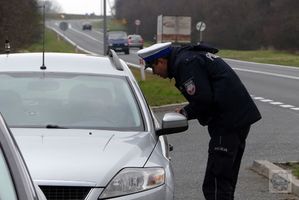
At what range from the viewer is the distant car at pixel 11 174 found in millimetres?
2812

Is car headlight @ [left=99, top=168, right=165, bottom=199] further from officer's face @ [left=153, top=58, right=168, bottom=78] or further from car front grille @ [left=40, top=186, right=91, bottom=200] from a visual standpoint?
officer's face @ [left=153, top=58, right=168, bottom=78]

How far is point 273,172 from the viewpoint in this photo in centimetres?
873

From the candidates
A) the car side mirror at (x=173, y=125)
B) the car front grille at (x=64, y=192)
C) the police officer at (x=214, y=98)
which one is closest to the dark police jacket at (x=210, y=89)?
the police officer at (x=214, y=98)

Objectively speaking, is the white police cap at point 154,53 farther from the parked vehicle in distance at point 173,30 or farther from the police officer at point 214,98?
the parked vehicle in distance at point 173,30

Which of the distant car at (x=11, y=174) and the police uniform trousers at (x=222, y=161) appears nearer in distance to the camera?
the distant car at (x=11, y=174)

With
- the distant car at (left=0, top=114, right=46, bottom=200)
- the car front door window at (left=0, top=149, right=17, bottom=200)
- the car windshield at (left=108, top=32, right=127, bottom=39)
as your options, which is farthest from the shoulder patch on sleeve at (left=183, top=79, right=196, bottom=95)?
the car windshield at (left=108, top=32, right=127, bottom=39)

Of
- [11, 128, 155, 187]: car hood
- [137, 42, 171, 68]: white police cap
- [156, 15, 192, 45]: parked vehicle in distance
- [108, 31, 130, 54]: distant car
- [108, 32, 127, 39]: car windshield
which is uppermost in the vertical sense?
[137, 42, 171, 68]: white police cap

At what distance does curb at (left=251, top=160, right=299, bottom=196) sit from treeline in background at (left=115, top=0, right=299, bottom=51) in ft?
203

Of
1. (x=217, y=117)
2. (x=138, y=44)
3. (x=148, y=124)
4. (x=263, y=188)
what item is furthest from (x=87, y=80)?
(x=138, y=44)

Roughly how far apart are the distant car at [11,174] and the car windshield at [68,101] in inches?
112

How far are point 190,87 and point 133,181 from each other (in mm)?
1162

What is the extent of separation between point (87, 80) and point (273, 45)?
6989 centimetres

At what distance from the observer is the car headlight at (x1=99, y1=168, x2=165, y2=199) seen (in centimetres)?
486

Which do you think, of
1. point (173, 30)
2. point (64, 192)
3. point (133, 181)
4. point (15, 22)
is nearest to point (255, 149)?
point (133, 181)
